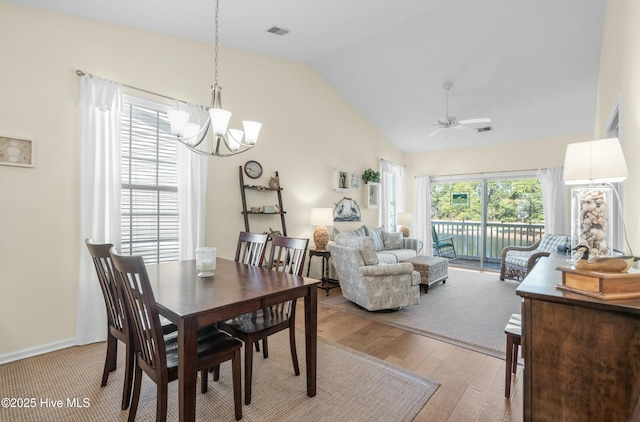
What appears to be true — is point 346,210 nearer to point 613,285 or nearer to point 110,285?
point 110,285

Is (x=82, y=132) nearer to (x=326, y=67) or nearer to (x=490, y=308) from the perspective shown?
(x=326, y=67)

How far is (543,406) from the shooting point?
4.00 ft

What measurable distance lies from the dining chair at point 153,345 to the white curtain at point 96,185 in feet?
4.74

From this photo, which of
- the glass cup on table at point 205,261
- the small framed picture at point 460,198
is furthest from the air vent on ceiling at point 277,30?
the small framed picture at point 460,198

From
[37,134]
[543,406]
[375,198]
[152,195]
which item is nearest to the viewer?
[543,406]

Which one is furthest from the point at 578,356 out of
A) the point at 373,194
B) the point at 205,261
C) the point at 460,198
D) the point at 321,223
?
the point at 460,198

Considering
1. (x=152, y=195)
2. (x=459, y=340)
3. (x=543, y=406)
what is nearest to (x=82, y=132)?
(x=152, y=195)

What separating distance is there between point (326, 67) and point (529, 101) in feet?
10.6

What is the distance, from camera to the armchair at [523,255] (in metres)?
4.84

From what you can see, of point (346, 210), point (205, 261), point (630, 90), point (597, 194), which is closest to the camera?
point (597, 194)

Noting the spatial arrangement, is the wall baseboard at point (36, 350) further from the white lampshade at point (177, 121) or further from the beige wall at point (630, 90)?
the beige wall at point (630, 90)

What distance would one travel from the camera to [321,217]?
187 inches

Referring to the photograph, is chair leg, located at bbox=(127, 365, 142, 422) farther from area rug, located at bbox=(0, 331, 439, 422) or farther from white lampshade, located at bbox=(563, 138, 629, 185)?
white lampshade, located at bbox=(563, 138, 629, 185)

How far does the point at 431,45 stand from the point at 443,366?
12.5 feet
